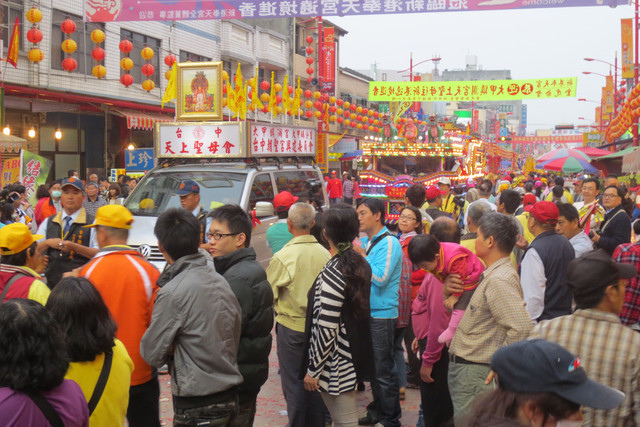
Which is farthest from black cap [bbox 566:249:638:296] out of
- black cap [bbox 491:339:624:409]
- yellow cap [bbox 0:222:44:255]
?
yellow cap [bbox 0:222:44:255]

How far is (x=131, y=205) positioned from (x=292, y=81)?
89.2ft

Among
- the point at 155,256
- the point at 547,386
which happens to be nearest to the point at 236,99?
the point at 155,256

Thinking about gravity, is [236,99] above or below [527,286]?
above

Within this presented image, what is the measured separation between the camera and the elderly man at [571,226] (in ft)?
21.0

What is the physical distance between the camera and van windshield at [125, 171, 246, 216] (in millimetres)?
8977

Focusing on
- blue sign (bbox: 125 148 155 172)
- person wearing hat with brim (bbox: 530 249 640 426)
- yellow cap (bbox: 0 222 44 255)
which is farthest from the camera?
blue sign (bbox: 125 148 155 172)

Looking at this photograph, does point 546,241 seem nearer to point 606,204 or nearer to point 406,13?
point 606,204

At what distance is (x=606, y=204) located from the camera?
816 cm

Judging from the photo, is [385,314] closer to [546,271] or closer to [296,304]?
[296,304]

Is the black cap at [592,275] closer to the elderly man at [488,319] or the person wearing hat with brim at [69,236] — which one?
the elderly man at [488,319]

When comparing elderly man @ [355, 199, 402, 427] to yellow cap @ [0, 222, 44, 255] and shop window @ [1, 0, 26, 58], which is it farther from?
shop window @ [1, 0, 26, 58]

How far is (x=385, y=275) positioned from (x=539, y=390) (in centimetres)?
344

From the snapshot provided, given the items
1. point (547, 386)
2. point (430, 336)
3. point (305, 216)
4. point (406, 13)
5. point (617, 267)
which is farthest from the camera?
point (406, 13)

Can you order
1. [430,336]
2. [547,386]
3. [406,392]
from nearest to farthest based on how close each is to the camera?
[547,386] → [430,336] → [406,392]
